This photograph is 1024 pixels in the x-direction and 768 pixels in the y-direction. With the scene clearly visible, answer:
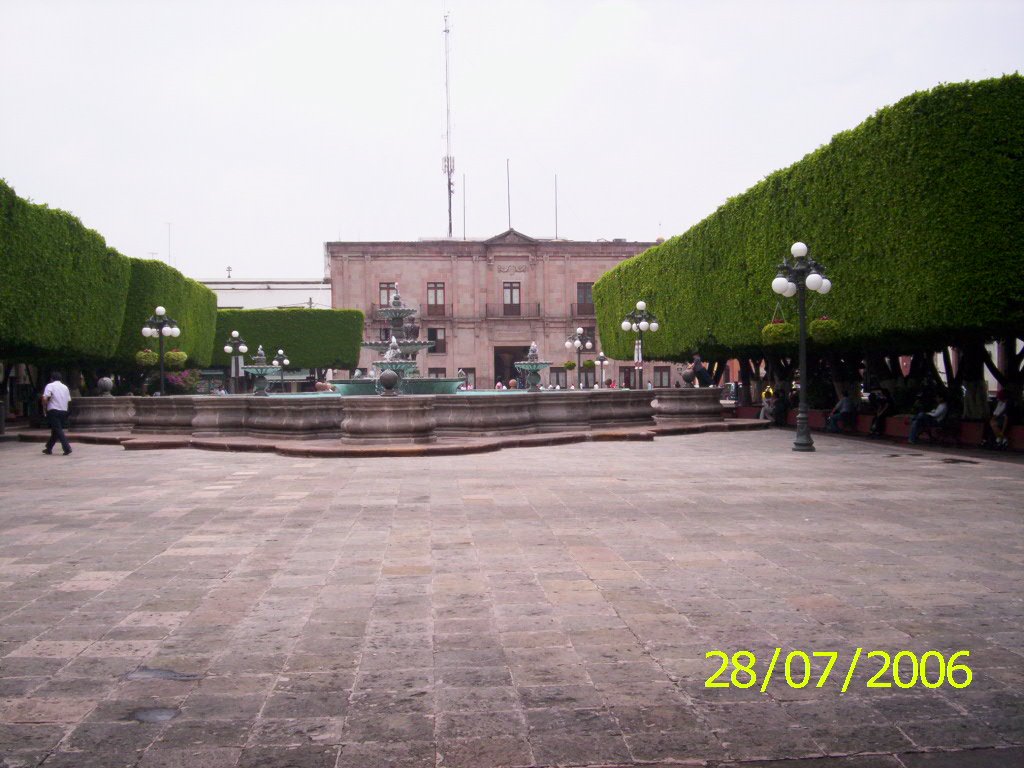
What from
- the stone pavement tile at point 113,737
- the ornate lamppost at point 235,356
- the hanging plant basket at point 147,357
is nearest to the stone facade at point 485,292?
the ornate lamppost at point 235,356

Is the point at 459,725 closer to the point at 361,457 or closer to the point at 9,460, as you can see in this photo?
the point at 361,457

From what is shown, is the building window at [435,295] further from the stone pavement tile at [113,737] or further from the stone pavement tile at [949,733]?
the stone pavement tile at [949,733]

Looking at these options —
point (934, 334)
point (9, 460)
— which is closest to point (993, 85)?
point (934, 334)

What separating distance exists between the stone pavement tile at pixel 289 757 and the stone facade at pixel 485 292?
174 feet

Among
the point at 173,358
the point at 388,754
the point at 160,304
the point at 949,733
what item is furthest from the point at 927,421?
the point at 160,304

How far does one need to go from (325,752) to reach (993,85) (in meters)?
17.0

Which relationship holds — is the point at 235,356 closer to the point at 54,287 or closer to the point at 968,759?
the point at 54,287

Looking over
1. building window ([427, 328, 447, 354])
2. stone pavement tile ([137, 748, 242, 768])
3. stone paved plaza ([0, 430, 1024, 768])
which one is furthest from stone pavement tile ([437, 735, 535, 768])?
building window ([427, 328, 447, 354])

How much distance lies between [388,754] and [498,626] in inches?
63.6

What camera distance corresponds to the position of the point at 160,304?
33344 millimetres

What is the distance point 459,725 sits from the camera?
3.39 metres

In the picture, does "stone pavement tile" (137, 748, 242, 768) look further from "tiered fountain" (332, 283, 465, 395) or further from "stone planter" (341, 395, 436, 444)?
"tiered fountain" (332, 283, 465, 395)

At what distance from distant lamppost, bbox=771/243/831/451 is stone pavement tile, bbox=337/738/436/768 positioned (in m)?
13.4

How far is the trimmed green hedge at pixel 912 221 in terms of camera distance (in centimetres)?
1537
